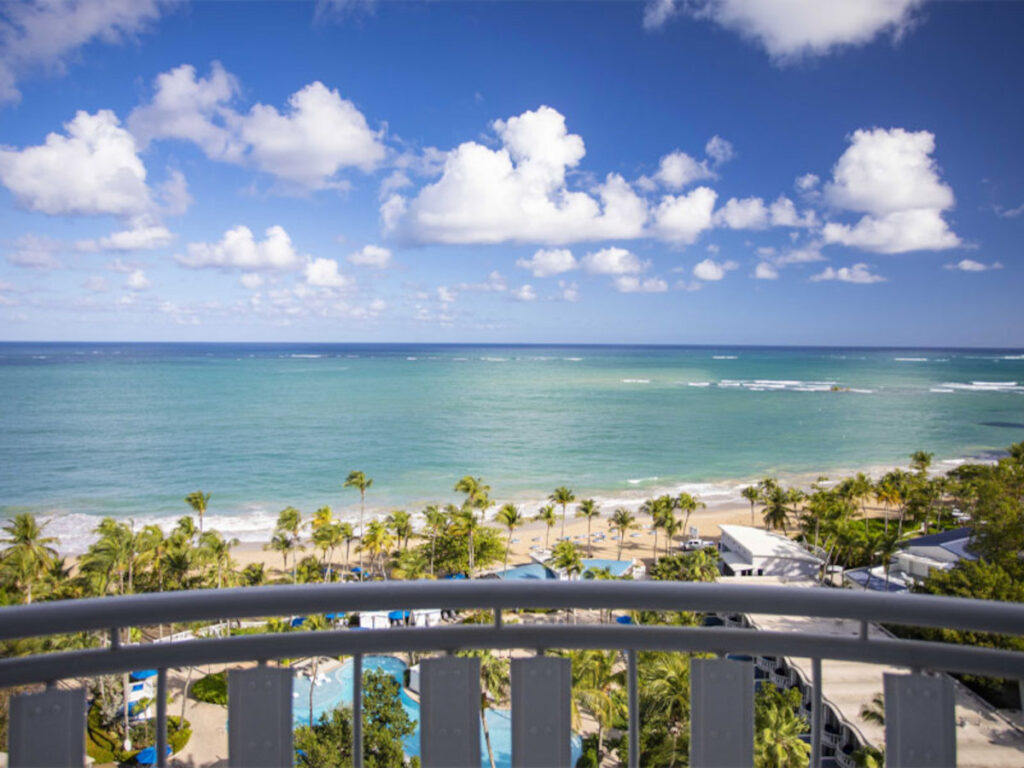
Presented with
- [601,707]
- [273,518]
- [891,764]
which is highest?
[891,764]

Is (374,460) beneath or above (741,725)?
beneath

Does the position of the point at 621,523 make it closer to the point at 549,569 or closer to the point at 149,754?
the point at 549,569

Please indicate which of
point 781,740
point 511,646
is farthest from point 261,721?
point 781,740

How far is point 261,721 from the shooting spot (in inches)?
53.9

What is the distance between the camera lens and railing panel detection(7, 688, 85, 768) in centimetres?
129

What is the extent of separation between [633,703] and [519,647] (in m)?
0.32

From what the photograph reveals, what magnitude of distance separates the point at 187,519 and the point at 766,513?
2715 cm

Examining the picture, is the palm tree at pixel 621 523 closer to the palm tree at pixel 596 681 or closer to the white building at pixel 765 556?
the white building at pixel 765 556

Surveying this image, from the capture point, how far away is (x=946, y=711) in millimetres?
1346

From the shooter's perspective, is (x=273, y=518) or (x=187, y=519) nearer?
(x=187, y=519)

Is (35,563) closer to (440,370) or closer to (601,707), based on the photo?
(601,707)

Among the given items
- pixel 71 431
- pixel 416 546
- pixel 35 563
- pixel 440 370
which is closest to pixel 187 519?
pixel 35 563

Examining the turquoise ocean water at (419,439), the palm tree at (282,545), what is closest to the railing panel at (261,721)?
the palm tree at (282,545)

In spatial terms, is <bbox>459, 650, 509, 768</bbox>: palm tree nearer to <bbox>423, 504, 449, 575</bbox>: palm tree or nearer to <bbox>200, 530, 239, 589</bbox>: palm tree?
<bbox>200, 530, 239, 589</bbox>: palm tree
